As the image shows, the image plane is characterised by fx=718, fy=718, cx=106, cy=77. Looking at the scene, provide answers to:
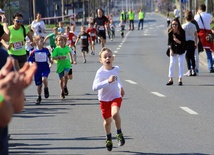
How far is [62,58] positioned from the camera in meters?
15.5

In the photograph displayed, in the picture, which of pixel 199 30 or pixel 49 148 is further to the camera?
pixel 199 30

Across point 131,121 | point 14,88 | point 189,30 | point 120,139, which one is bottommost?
point 131,121

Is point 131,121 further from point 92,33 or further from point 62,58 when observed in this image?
point 92,33

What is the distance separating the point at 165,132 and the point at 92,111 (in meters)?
2.97

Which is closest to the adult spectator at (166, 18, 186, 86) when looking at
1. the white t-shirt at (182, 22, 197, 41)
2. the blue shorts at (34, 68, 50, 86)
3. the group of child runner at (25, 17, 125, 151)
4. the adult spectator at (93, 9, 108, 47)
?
the white t-shirt at (182, 22, 197, 41)

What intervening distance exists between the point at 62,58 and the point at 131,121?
392 centimetres

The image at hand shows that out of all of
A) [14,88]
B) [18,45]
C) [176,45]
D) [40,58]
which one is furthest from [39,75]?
[14,88]

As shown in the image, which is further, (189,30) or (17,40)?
(189,30)

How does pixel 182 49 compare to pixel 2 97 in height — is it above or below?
below

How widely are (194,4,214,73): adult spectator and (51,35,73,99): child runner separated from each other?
7141mm

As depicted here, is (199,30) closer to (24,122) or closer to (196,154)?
(24,122)

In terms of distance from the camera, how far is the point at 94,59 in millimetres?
29297

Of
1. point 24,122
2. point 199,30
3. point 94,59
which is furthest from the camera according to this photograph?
point 94,59

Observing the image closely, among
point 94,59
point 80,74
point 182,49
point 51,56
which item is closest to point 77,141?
point 51,56
